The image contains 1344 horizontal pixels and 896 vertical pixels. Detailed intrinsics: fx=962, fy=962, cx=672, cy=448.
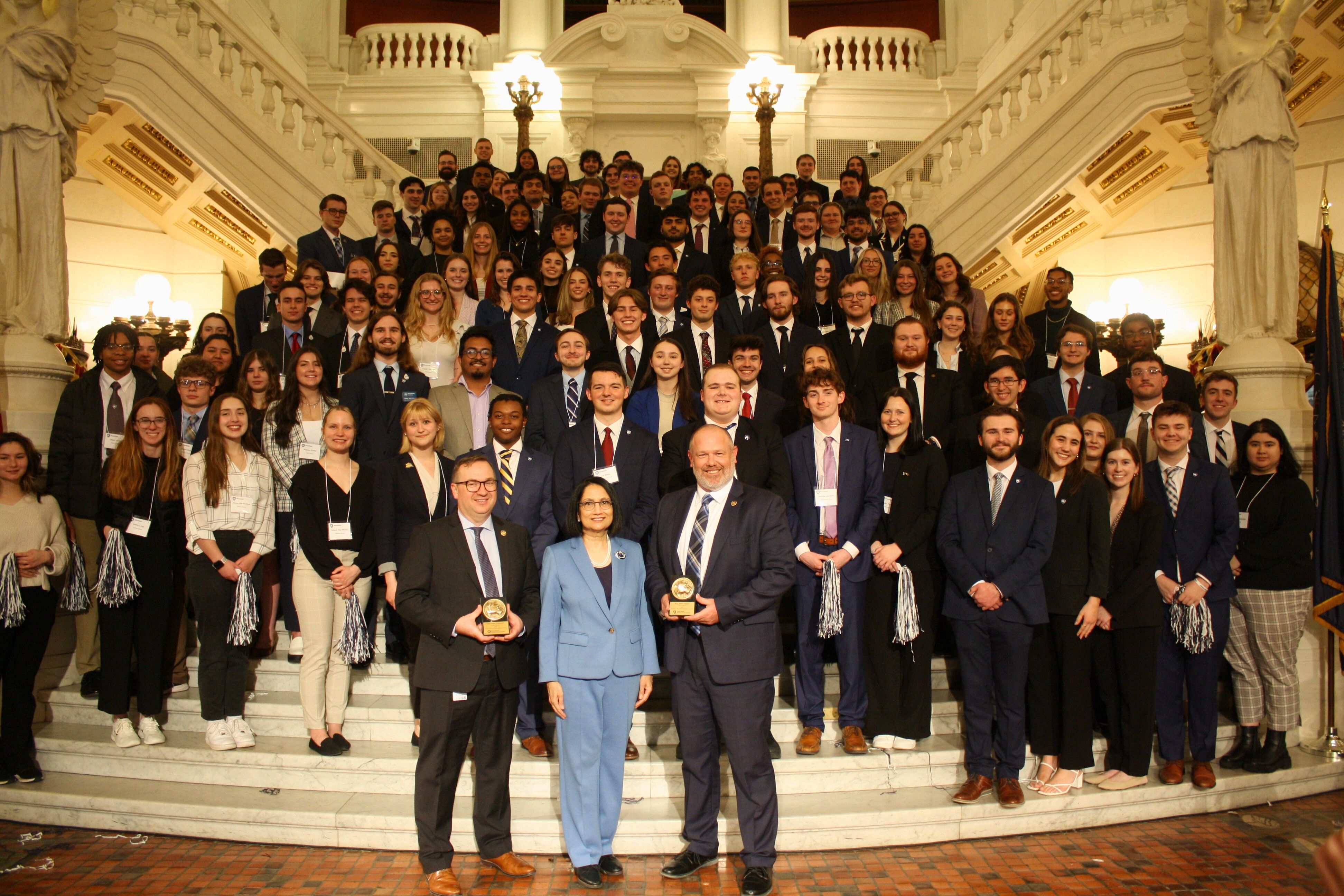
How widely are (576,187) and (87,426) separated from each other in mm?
5325

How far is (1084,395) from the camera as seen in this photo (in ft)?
19.3

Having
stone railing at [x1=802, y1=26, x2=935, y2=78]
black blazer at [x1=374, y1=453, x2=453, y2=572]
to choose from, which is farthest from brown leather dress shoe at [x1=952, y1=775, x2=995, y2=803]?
stone railing at [x1=802, y1=26, x2=935, y2=78]

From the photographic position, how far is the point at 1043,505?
448cm

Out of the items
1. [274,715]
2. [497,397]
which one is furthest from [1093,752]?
[274,715]

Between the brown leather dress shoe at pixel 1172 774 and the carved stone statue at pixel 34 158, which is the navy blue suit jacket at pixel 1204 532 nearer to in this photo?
the brown leather dress shoe at pixel 1172 774

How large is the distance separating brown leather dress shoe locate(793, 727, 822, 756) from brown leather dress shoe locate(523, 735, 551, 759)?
122 cm

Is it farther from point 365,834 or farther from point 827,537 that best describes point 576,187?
point 365,834

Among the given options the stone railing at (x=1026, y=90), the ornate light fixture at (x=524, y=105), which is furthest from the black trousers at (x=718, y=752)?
the ornate light fixture at (x=524, y=105)

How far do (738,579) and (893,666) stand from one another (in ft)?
4.30

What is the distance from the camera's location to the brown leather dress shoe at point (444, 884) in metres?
3.77

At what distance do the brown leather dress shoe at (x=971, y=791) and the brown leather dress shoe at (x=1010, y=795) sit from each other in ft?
0.27

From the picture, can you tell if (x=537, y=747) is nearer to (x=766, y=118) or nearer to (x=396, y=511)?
(x=396, y=511)

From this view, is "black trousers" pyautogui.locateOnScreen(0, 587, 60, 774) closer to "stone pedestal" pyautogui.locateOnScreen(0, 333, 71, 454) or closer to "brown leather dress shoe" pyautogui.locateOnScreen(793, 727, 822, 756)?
"stone pedestal" pyautogui.locateOnScreen(0, 333, 71, 454)

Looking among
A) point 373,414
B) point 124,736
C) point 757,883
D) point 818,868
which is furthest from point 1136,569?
point 124,736
